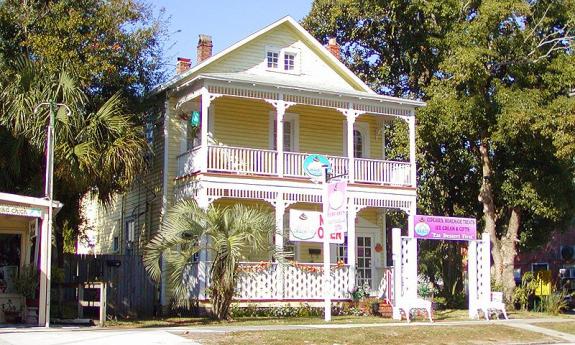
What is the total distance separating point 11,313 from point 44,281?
Answer: 2305mm

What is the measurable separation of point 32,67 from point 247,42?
8.63 m

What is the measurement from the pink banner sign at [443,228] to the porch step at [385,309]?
302 cm

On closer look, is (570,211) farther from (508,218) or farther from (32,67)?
(32,67)

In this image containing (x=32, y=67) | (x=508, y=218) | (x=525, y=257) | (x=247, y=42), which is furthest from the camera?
(x=525, y=257)

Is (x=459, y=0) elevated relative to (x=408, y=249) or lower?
elevated

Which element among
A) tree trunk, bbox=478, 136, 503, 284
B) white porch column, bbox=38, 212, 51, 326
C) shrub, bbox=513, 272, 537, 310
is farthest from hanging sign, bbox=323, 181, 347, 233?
shrub, bbox=513, 272, 537, 310

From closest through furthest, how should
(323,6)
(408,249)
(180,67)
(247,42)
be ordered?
(408,249) → (247,42) → (180,67) → (323,6)

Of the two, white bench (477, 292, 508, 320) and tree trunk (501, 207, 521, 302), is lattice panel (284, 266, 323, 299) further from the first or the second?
tree trunk (501, 207, 521, 302)

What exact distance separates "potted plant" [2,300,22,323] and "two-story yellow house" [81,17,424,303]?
231 inches

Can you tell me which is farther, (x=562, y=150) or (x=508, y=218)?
(x=508, y=218)

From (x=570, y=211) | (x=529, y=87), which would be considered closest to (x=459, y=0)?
(x=529, y=87)

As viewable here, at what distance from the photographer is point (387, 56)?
34.1 metres

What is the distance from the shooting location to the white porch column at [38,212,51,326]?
56.5 feet

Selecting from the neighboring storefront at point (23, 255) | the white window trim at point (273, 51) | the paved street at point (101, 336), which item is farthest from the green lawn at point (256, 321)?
the white window trim at point (273, 51)
